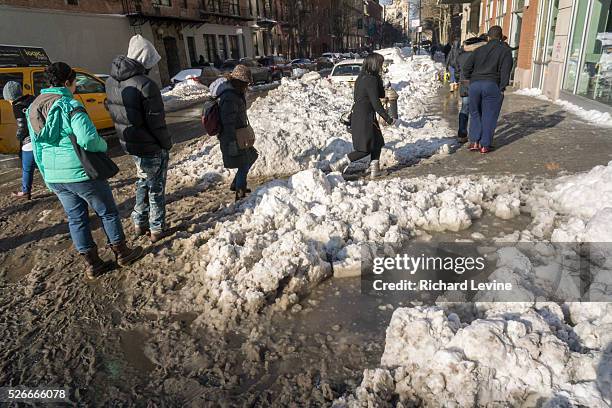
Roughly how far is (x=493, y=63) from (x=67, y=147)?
601 cm

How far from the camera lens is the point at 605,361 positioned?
2215mm

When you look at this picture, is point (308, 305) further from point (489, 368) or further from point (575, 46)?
point (575, 46)

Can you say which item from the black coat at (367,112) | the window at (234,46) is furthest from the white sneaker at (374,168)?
→ the window at (234,46)

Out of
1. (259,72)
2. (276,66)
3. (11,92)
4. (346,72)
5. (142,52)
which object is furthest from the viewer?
(276,66)

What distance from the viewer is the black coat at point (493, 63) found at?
20.7 ft

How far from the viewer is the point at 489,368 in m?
2.27

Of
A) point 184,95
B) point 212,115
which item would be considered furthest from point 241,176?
point 184,95

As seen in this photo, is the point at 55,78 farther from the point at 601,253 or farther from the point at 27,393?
the point at 601,253

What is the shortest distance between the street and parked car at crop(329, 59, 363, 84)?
34.0 feet

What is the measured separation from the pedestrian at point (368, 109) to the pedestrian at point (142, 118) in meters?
2.62

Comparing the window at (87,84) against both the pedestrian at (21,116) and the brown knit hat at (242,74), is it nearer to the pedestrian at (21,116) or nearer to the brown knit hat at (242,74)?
the pedestrian at (21,116)

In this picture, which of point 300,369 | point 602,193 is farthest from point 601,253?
point 300,369

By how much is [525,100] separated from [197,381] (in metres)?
12.3

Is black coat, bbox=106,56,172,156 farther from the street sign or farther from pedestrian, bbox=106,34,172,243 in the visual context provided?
the street sign
